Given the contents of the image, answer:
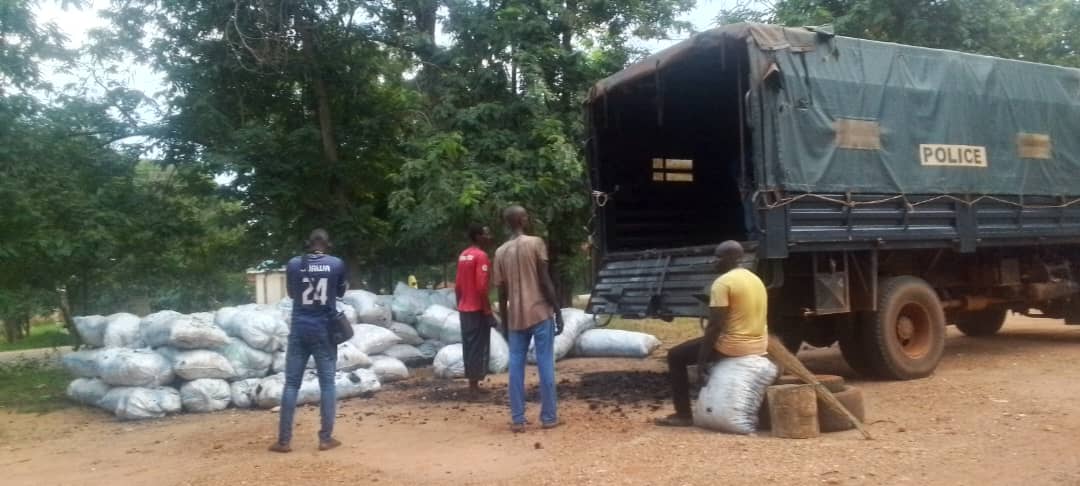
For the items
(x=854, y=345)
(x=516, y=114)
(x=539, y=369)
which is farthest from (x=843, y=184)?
(x=516, y=114)

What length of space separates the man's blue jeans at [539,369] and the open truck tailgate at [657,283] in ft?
4.42

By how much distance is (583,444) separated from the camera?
5891 mm

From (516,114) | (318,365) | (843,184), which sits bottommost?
(318,365)

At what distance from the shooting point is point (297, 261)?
614 cm

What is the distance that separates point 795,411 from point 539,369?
5.56 feet

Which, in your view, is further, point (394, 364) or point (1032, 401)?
point (394, 364)

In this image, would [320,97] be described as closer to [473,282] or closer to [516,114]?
[516,114]

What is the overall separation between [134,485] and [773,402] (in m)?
3.77

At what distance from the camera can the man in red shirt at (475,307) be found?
8.08 meters

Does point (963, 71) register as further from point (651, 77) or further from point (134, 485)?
point (134, 485)

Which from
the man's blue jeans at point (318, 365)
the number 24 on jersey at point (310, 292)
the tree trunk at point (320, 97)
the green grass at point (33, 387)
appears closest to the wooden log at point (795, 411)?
the man's blue jeans at point (318, 365)

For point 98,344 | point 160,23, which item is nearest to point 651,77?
point 98,344

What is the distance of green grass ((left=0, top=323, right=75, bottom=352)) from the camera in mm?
14062

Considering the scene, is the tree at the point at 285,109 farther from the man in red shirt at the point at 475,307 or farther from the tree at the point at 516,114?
the man in red shirt at the point at 475,307
